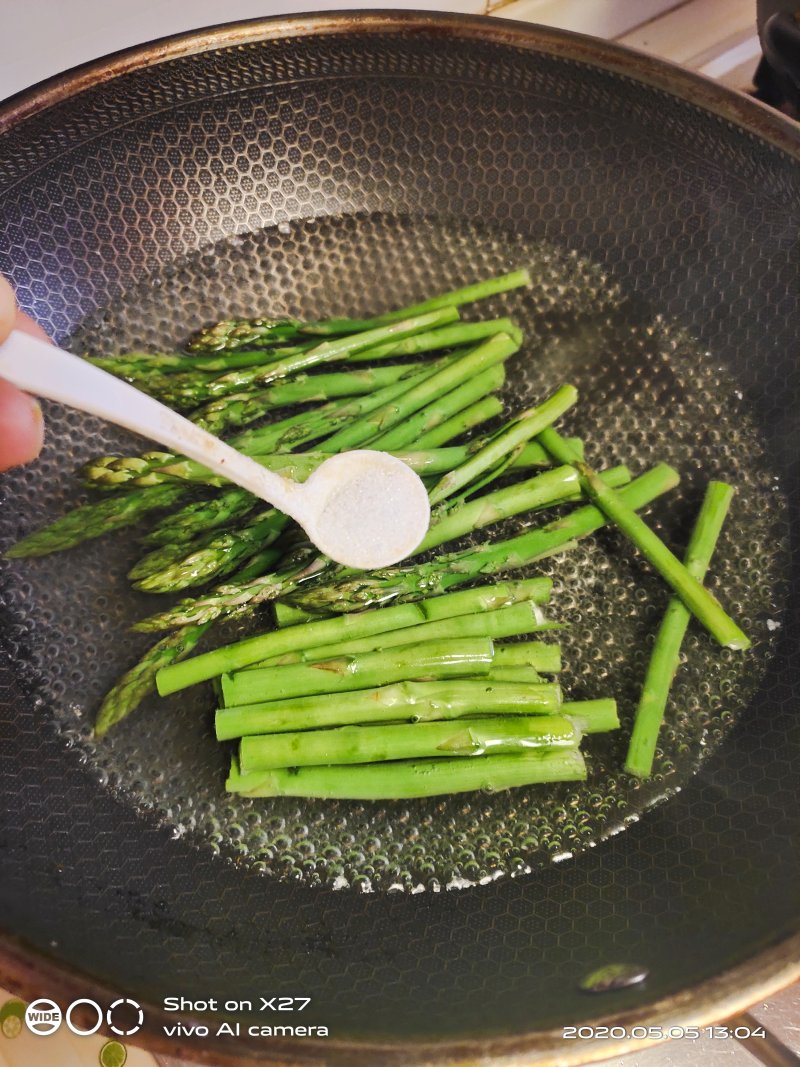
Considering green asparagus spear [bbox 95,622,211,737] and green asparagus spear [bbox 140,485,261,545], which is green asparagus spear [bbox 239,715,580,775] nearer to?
green asparagus spear [bbox 95,622,211,737]

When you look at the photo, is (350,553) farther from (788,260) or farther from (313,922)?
(788,260)

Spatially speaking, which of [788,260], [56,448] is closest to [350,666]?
[56,448]

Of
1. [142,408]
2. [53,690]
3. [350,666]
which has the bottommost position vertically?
[350,666]

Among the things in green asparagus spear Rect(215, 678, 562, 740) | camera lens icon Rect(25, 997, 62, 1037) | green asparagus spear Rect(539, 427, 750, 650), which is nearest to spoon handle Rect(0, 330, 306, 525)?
green asparagus spear Rect(215, 678, 562, 740)

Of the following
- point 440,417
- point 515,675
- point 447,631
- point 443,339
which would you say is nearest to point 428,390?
point 440,417

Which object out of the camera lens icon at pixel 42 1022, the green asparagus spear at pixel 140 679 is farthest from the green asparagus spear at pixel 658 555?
the camera lens icon at pixel 42 1022

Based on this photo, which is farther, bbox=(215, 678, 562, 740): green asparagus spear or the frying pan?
bbox=(215, 678, 562, 740): green asparagus spear
